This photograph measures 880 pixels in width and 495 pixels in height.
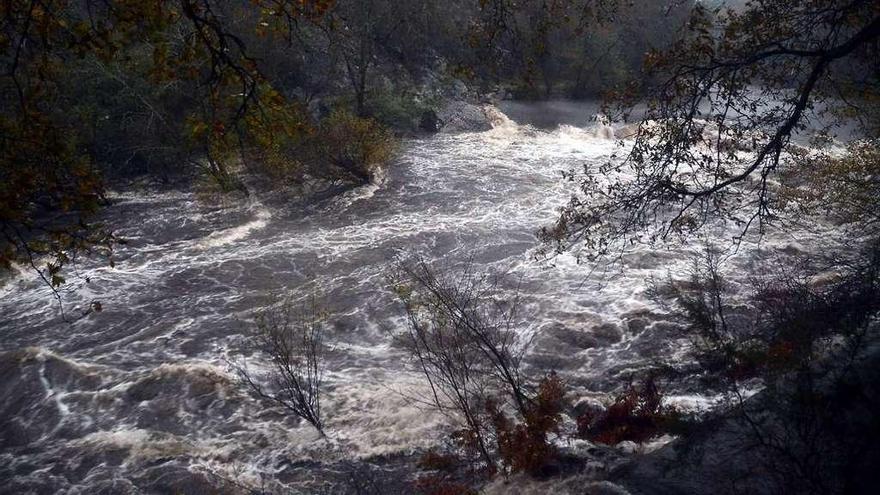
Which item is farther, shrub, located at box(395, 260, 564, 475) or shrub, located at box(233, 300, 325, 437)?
shrub, located at box(233, 300, 325, 437)

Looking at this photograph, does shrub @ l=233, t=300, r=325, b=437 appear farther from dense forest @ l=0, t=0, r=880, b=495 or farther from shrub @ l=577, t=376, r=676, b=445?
shrub @ l=577, t=376, r=676, b=445

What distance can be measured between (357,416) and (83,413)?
3875 millimetres

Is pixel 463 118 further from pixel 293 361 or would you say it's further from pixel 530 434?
pixel 530 434

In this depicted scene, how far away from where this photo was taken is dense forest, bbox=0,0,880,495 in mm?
4656

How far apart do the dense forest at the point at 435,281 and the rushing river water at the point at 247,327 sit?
6 centimetres

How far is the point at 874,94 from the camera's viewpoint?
6277 mm

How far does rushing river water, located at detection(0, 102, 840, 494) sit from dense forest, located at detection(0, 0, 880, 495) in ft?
0.19

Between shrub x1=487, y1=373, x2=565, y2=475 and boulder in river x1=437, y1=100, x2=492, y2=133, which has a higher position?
boulder in river x1=437, y1=100, x2=492, y2=133

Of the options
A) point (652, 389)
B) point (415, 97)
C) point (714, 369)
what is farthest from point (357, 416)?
point (415, 97)

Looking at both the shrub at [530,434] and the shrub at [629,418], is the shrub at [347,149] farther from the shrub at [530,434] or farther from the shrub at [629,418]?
the shrub at [629,418]

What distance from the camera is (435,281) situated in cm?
875

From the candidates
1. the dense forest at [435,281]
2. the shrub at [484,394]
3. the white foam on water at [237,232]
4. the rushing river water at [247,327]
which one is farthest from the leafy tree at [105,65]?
the white foam on water at [237,232]

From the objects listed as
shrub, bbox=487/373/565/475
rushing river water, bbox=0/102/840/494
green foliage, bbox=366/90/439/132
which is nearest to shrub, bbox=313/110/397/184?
rushing river water, bbox=0/102/840/494

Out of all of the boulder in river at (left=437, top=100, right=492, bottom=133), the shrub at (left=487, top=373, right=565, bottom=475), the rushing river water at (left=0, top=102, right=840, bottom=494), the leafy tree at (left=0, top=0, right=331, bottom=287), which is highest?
the leafy tree at (left=0, top=0, right=331, bottom=287)
